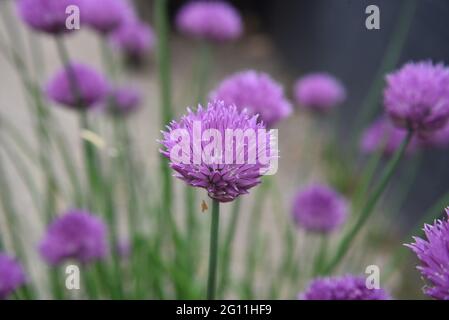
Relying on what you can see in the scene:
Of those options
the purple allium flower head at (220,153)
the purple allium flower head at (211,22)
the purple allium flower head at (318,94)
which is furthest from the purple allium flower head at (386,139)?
the purple allium flower head at (220,153)

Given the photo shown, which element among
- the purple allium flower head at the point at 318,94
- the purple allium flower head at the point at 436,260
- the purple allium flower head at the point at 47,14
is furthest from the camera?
the purple allium flower head at the point at 318,94

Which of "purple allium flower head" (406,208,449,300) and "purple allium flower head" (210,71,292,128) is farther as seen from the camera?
"purple allium flower head" (210,71,292,128)

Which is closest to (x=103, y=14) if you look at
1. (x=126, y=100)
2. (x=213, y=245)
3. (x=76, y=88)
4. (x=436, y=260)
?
(x=76, y=88)

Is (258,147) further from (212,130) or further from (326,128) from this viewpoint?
(326,128)

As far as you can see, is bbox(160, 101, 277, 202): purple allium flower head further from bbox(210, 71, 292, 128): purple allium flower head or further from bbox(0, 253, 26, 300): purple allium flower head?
bbox(0, 253, 26, 300): purple allium flower head

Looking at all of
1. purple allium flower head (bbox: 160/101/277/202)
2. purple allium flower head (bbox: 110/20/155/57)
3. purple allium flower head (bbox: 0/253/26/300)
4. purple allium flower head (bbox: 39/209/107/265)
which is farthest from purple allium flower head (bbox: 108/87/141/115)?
purple allium flower head (bbox: 160/101/277/202)

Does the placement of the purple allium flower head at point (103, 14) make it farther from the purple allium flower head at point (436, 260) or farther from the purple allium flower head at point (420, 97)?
the purple allium flower head at point (436, 260)
